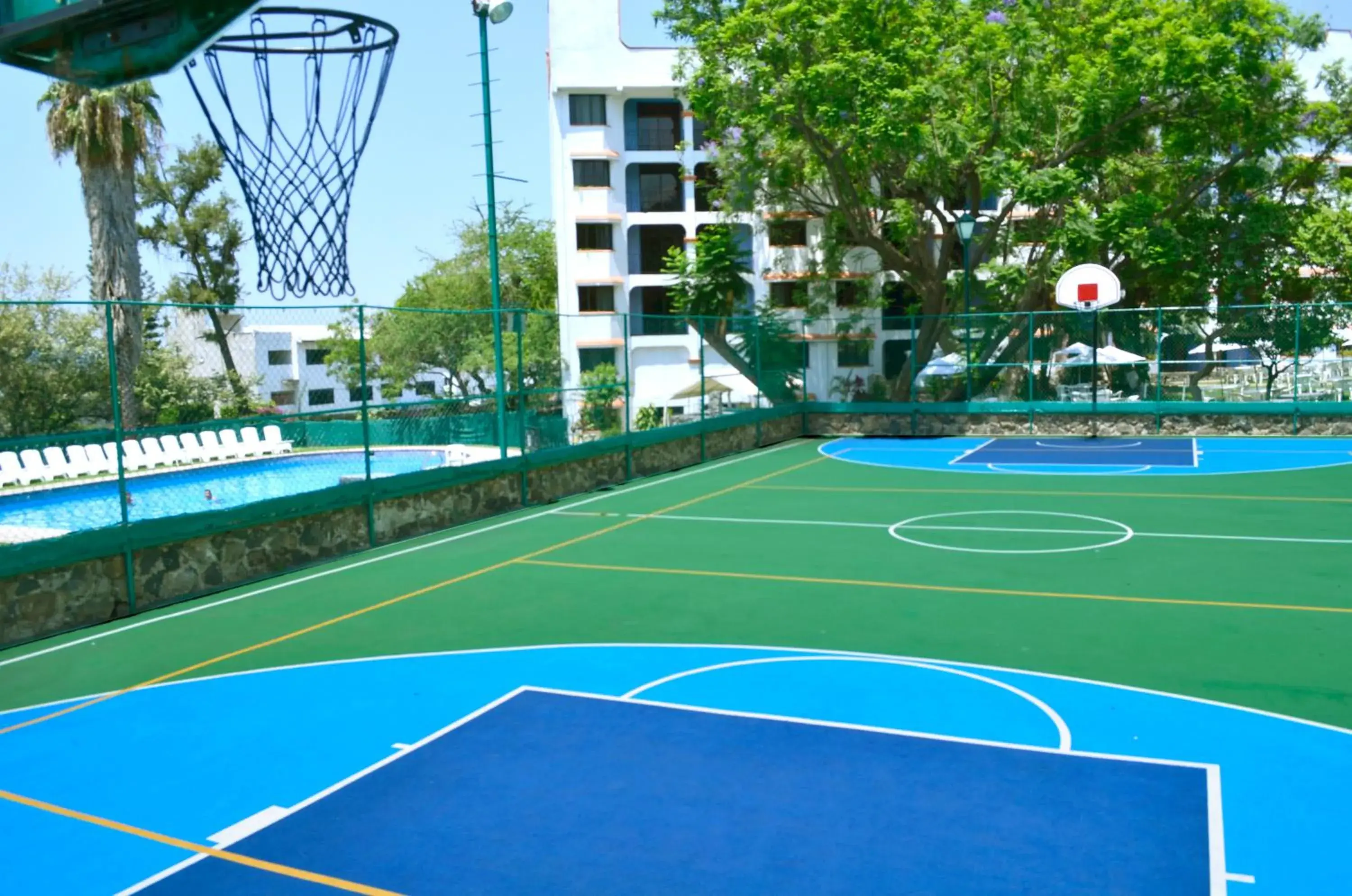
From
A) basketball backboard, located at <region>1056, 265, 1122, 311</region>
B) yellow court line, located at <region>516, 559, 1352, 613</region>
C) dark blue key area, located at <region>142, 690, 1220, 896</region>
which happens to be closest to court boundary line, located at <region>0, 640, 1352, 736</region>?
dark blue key area, located at <region>142, 690, 1220, 896</region>

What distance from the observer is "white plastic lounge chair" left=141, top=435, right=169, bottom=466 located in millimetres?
12539

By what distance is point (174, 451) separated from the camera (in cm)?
1298

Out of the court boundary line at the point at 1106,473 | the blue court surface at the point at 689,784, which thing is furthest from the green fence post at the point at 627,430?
the blue court surface at the point at 689,784

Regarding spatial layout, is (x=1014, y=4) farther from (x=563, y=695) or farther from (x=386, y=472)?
(x=563, y=695)

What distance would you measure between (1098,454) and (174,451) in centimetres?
1471

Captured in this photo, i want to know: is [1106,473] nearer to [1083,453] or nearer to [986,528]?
[1083,453]

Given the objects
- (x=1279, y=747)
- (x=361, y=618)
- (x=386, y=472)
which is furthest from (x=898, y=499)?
(x=1279, y=747)

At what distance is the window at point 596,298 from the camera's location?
4694 cm

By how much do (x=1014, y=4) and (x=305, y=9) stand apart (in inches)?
833

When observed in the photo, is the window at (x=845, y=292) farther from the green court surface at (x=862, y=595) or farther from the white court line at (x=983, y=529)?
the white court line at (x=983, y=529)

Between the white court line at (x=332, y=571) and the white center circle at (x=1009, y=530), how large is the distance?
468cm

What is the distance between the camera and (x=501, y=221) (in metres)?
60.0

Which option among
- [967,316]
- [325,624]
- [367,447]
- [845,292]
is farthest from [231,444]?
[845,292]

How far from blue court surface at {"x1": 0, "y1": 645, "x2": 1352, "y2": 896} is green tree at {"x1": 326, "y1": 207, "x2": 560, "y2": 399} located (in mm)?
6226
